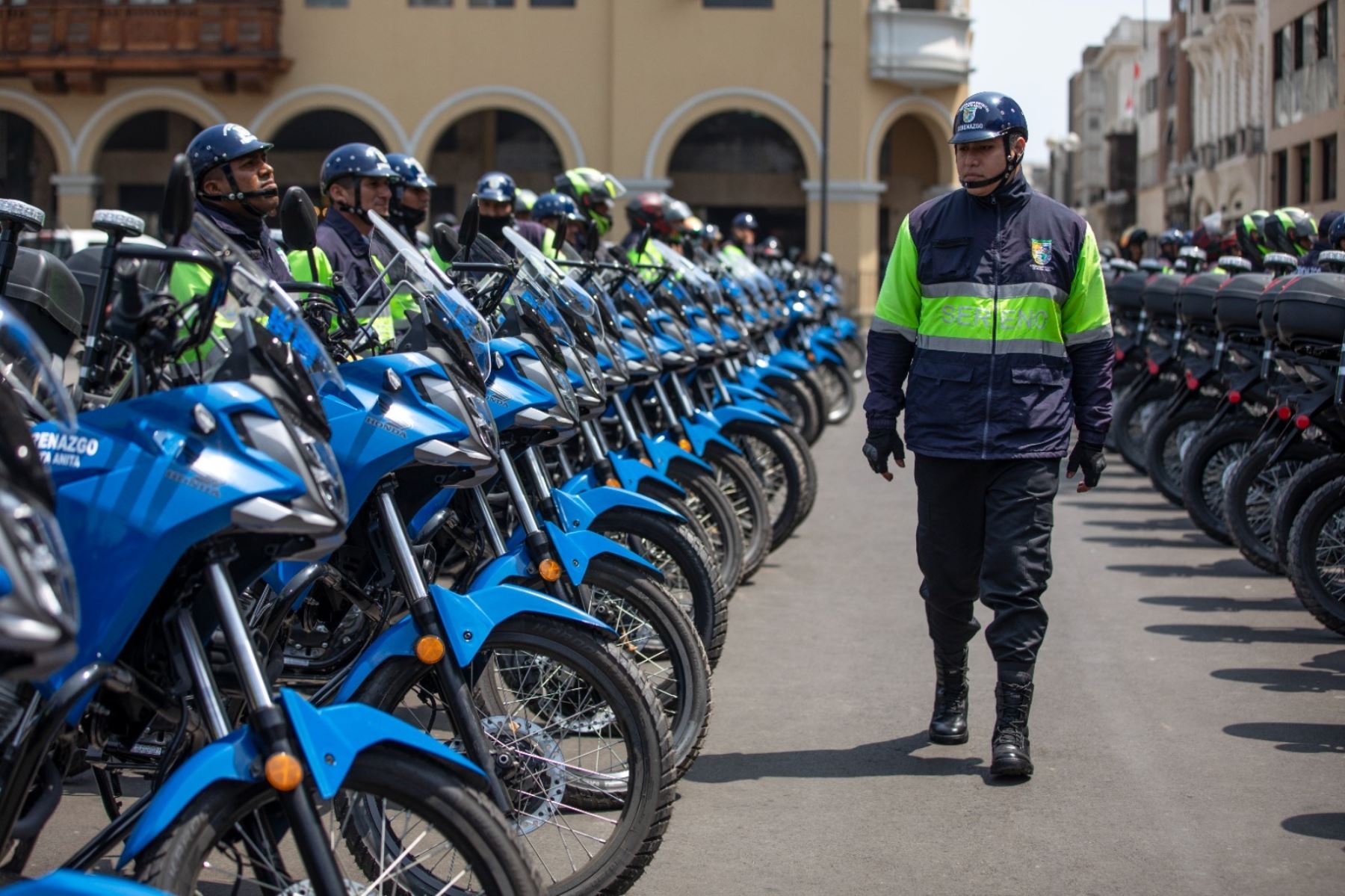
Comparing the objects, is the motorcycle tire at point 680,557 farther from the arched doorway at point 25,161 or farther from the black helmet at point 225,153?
the arched doorway at point 25,161

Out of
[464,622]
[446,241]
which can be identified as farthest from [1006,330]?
[464,622]

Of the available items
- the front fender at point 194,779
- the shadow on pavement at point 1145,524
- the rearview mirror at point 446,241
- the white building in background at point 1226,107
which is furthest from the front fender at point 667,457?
the white building in background at point 1226,107

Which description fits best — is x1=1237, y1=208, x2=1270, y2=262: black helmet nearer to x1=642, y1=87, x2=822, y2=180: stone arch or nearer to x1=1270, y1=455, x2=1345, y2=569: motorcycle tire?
x1=1270, y1=455, x2=1345, y2=569: motorcycle tire

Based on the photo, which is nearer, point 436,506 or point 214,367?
point 214,367

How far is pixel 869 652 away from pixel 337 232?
283 cm

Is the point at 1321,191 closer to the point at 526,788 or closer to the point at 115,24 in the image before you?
the point at 115,24

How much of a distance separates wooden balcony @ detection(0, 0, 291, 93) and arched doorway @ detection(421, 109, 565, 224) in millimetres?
4669

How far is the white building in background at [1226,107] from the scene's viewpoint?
4391 centimetres

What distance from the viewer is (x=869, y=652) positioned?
24.8 feet

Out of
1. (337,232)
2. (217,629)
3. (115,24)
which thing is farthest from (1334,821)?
(115,24)

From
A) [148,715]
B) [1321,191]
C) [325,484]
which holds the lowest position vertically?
[148,715]

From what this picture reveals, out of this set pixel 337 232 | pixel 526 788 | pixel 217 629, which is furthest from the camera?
pixel 337 232

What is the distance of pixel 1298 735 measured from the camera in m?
6.19

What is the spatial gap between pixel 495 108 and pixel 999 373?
32.2 metres
